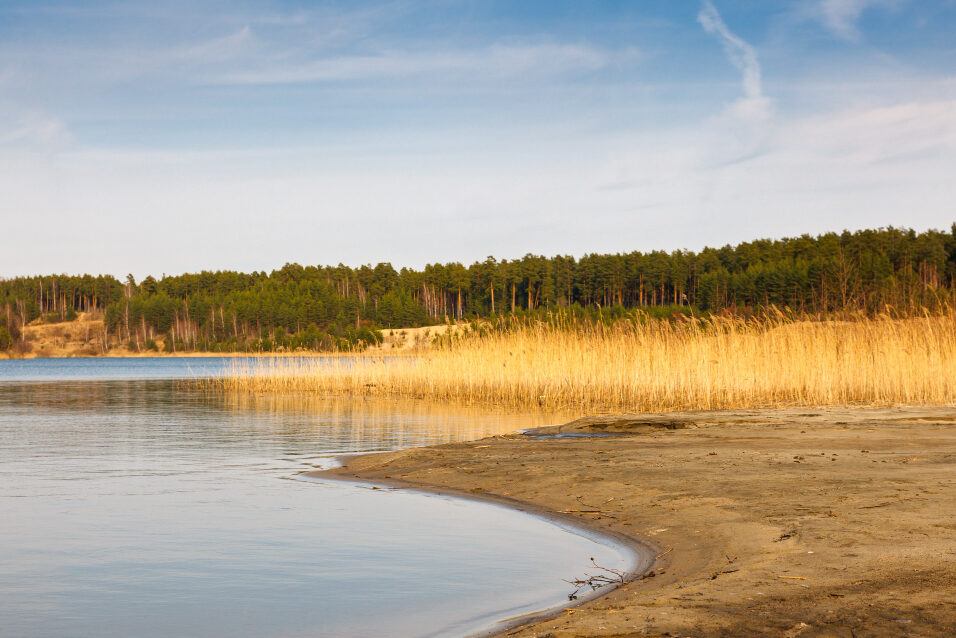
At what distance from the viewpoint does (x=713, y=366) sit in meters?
17.9

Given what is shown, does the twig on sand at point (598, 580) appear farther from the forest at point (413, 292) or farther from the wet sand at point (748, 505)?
the forest at point (413, 292)

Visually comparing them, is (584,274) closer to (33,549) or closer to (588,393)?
(588,393)

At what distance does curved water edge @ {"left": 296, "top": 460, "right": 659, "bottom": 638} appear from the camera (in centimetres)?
472

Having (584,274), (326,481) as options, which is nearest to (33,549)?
(326,481)

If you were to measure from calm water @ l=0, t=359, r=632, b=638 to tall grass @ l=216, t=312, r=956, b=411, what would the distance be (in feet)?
25.7

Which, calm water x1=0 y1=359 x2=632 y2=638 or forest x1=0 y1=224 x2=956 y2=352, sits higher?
forest x1=0 y1=224 x2=956 y2=352

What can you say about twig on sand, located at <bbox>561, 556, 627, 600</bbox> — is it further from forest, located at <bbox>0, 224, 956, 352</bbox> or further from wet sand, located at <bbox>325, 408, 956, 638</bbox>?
forest, located at <bbox>0, 224, 956, 352</bbox>

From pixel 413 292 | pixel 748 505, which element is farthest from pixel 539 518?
pixel 413 292

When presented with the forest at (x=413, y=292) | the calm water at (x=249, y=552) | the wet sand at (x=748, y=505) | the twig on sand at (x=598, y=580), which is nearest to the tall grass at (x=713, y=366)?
the wet sand at (x=748, y=505)

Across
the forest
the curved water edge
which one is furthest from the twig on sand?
the forest

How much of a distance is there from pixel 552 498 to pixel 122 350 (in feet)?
437

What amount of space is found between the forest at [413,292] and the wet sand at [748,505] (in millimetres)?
79257

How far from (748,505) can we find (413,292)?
144 meters

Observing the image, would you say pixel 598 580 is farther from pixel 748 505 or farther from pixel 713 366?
pixel 713 366
